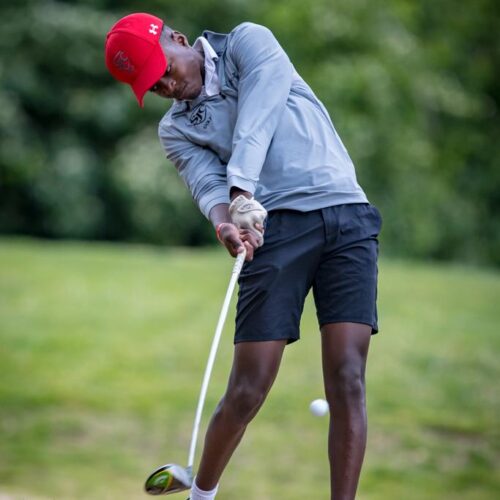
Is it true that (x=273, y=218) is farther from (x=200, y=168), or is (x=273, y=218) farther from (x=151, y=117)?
(x=151, y=117)

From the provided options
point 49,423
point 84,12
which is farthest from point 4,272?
point 84,12

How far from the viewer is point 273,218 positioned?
3461 mm

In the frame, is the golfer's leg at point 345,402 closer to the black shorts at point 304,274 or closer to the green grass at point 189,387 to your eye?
the black shorts at point 304,274

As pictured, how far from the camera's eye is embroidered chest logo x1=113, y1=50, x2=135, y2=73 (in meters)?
3.43

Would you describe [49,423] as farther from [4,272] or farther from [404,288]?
[404,288]

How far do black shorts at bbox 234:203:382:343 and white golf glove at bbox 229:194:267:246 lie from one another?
175 mm

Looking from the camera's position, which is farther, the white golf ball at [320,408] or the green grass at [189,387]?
the green grass at [189,387]

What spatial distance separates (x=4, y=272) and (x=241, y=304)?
25.6 ft

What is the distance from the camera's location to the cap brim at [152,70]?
11.2 feet

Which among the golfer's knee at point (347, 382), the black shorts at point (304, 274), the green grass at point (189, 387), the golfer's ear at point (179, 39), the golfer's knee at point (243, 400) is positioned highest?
the golfer's ear at point (179, 39)

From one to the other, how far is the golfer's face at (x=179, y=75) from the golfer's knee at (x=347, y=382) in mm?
1057

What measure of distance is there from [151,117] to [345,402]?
44.6ft

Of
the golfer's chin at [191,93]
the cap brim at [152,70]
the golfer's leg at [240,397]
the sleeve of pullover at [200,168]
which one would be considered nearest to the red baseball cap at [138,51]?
the cap brim at [152,70]

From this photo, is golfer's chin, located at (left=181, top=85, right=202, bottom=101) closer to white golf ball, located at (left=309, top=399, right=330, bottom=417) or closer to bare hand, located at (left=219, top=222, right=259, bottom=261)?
bare hand, located at (left=219, top=222, right=259, bottom=261)
